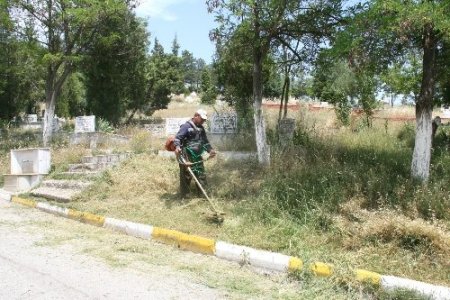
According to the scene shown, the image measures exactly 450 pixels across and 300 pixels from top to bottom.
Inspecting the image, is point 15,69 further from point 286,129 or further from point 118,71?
point 286,129

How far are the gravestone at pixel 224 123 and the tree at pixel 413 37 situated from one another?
6.10 metres

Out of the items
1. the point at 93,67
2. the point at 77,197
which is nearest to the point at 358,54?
the point at 77,197

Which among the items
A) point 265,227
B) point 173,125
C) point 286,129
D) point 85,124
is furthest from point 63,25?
point 265,227

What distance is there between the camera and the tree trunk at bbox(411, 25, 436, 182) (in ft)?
22.1

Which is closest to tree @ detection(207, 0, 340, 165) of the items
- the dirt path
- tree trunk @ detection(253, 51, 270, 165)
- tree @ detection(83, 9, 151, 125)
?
tree trunk @ detection(253, 51, 270, 165)

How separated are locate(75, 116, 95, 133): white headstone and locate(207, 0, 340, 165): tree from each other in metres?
10.3

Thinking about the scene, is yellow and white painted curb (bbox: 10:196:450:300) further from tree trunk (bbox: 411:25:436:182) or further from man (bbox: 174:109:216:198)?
tree trunk (bbox: 411:25:436:182)

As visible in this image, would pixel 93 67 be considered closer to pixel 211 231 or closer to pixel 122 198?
pixel 122 198

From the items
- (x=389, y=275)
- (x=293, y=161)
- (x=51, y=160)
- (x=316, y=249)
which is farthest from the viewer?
(x=51, y=160)

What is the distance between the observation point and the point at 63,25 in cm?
1803

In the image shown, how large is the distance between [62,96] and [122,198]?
989 inches

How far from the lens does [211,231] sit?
6.87 meters

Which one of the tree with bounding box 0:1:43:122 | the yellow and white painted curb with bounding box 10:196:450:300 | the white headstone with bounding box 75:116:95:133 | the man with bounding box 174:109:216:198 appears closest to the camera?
the yellow and white painted curb with bounding box 10:196:450:300

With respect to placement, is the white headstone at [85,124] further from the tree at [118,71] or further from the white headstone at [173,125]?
the tree at [118,71]
